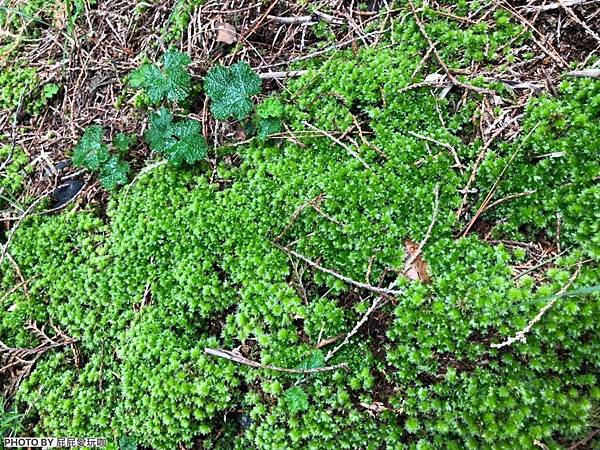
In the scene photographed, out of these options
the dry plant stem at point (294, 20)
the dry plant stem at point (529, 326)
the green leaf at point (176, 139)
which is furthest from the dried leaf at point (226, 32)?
the dry plant stem at point (529, 326)

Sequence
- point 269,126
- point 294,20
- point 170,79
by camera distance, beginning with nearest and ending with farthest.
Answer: point 269,126, point 170,79, point 294,20

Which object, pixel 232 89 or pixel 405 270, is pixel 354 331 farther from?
pixel 232 89

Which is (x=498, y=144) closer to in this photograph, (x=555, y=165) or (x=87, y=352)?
A: (x=555, y=165)

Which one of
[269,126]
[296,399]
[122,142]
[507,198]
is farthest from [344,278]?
[122,142]

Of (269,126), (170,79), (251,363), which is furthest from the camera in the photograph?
(170,79)

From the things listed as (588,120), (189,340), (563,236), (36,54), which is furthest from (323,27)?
(36,54)

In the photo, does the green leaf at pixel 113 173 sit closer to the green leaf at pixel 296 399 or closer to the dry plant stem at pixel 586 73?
the green leaf at pixel 296 399

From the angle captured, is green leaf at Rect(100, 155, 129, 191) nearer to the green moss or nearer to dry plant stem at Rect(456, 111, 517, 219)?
the green moss
